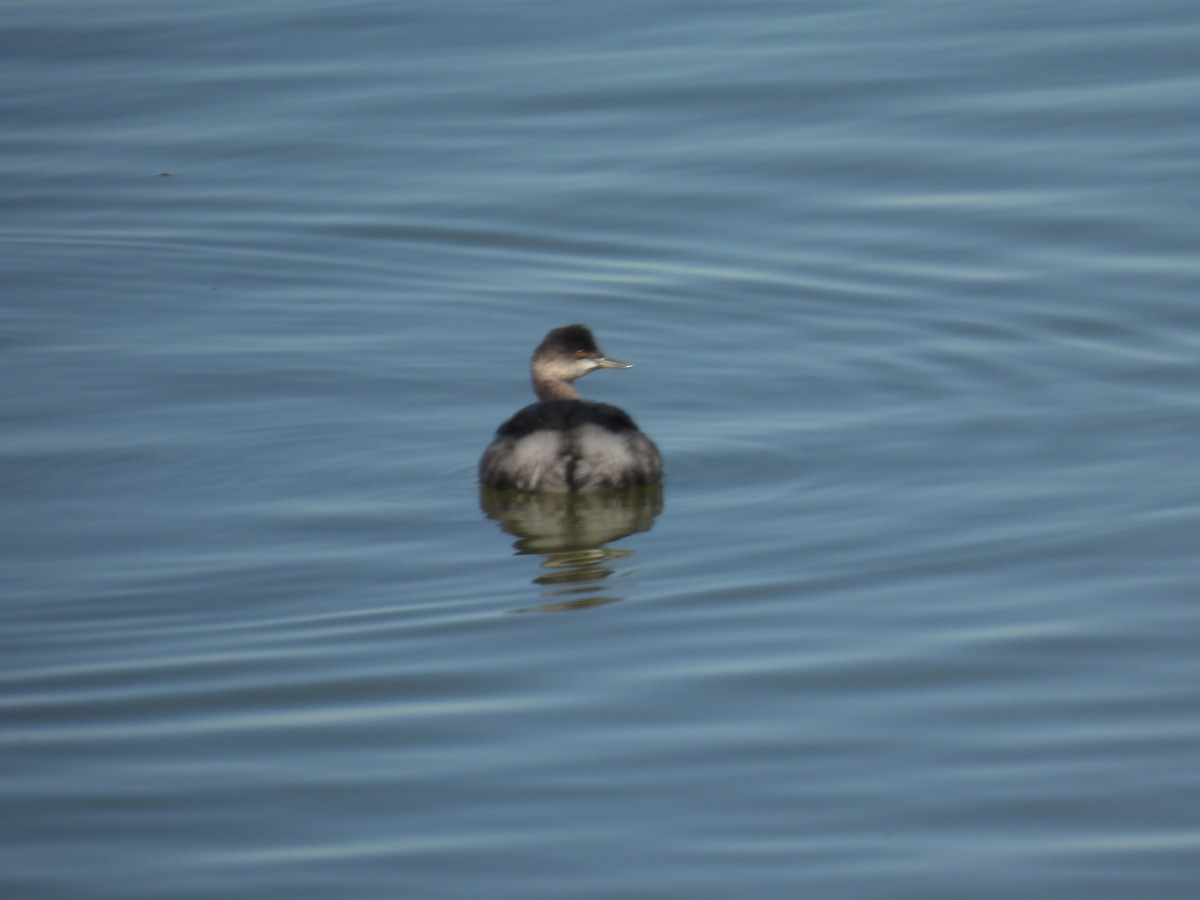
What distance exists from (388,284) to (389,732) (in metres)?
6.98

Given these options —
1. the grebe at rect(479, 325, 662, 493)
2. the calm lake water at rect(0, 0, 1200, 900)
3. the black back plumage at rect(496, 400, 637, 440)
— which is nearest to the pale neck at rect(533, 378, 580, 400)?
the calm lake water at rect(0, 0, 1200, 900)

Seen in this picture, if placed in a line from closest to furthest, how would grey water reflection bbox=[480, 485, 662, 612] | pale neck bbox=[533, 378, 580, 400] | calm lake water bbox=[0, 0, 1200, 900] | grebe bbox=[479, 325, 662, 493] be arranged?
calm lake water bbox=[0, 0, 1200, 900], grey water reflection bbox=[480, 485, 662, 612], grebe bbox=[479, 325, 662, 493], pale neck bbox=[533, 378, 580, 400]

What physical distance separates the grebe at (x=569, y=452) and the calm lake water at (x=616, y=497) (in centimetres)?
13

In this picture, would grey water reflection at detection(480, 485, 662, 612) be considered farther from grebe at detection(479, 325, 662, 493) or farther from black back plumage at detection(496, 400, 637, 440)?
black back plumage at detection(496, 400, 637, 440)

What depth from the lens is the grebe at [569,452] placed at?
10.1m

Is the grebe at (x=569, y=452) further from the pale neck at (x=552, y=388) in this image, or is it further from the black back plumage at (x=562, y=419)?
the pale neck at (x=552, y=388)

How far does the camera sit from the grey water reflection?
8.68 m

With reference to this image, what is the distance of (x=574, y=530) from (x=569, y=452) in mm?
463

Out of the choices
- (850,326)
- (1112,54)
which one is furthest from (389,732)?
(1112,54)

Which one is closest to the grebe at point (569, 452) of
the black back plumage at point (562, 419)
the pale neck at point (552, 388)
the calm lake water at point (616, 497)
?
the black back plumage at point (562, 419)

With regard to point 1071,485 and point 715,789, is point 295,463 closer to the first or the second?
point 1071,485

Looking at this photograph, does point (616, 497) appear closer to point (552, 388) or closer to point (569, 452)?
point (569, 452)

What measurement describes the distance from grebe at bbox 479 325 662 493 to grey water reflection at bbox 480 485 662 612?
6 cm

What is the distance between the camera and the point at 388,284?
45.2 ft
